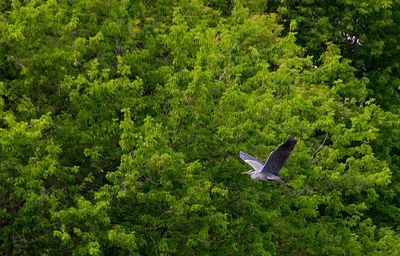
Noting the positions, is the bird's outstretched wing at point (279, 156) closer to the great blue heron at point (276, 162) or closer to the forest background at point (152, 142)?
the great blue heron at point (276, 162)

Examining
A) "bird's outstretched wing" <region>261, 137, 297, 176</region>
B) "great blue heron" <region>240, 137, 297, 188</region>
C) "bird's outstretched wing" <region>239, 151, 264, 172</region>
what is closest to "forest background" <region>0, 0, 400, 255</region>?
"bird's outstretched wing" <region>239, 151, 264, 172</region>

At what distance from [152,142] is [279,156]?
360 cm

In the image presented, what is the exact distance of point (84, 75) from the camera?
18.2m

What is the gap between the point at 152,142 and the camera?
50.6 feet

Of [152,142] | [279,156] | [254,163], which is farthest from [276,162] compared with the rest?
[152,142]

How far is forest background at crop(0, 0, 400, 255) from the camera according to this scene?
1546cm

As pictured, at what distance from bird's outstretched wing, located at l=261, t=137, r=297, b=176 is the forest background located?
86.7 inches

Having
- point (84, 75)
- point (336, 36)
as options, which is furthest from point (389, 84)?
point (84, 75)

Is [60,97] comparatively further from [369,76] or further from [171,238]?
[369,76]

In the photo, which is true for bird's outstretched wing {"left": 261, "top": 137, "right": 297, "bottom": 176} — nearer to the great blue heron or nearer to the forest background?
the great blue heron

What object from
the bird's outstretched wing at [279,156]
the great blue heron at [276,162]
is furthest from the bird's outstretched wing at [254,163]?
the bird's outstretched wing at [279,156]

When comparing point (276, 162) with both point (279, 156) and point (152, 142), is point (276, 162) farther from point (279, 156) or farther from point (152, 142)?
point (152, 142)

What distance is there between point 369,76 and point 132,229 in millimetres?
15522

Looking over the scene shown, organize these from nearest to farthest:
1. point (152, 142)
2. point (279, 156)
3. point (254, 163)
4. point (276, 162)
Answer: point (279, 156) < point (276, 162) < point (254, 163) < point (152, 142)
